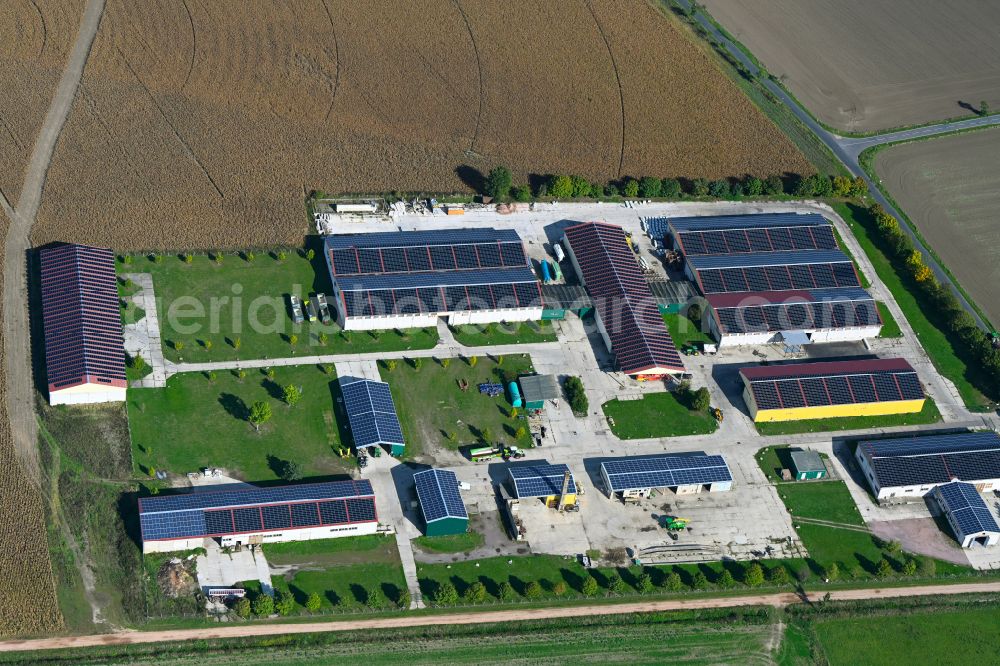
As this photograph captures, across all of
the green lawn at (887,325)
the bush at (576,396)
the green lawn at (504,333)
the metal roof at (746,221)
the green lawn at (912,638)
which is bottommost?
the green lawn at (912,638)

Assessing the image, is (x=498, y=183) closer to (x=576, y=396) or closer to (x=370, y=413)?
(x=576, y=396)

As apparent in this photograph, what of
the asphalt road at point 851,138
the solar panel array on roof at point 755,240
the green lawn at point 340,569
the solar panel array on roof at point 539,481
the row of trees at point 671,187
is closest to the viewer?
the green lawn at point 340,569

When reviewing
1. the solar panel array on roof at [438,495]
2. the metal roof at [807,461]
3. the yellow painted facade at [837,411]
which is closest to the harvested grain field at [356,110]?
the solar panel array on roof at [438,495]

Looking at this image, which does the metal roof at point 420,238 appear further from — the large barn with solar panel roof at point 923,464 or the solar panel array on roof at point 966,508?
the solar panel array on roof at point 966,508

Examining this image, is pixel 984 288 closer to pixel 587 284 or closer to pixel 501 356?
pixel 587 284

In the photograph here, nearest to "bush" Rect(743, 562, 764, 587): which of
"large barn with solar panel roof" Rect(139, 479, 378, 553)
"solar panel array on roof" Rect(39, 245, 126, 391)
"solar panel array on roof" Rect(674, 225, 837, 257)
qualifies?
"large barn with solar panel roof" Rect(139, 479, 378, 553)

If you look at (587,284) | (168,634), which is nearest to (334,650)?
(168,634)

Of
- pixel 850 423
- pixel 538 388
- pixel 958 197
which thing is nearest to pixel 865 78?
pixel 958 197

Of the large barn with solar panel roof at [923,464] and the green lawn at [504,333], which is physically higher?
the green lawn at [504,333]

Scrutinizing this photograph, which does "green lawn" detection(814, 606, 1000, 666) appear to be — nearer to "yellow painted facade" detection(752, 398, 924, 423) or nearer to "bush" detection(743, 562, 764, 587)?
"bush" detection(743, 562, 764, 587)
